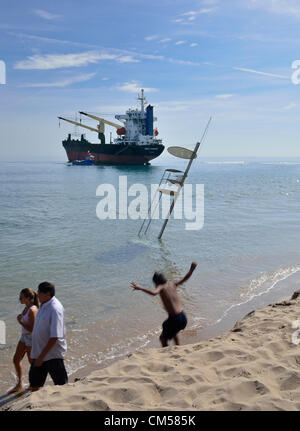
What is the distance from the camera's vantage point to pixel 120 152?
7400 centimetres

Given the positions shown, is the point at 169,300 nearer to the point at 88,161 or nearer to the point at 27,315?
the point at 27,315

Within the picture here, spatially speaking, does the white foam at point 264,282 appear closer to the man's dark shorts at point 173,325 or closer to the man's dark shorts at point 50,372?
the man's dark shorts at point 173,325

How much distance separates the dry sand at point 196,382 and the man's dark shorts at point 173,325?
0.74 feet

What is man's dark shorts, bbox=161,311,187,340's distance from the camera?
4832mm

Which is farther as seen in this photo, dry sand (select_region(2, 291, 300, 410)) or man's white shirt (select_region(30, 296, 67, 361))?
man's white shirt (select_region(30, 296, 67, 361))

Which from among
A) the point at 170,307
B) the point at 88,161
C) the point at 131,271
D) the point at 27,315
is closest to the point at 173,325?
the point at 170,307

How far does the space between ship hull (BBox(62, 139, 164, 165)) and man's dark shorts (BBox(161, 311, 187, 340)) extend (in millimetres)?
68240

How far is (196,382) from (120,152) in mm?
72200

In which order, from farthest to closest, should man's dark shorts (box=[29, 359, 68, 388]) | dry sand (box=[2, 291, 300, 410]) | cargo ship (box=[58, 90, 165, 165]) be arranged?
cargo ship (box=[58, 90, 165, 165]) → man's dark shorts (box=[29, 359, 68, 388]) → dry sand (box=[2, 291, 300, 410])

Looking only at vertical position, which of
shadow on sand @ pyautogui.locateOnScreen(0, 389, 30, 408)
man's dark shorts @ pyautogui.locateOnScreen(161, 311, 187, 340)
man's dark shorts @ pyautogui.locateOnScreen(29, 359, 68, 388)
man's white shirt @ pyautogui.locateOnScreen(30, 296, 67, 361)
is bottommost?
shadow on sand @ pyautogui.locateOnScreen(0, 389, 30, 408)

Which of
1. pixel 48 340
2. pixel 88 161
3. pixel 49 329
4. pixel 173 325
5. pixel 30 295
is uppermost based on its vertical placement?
pixel 88 161

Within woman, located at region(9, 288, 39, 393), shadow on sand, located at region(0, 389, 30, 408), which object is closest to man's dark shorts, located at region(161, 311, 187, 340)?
woman, located at region(9, 288, 39, 393)

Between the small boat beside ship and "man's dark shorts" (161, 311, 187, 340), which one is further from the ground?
the small boat beside ship

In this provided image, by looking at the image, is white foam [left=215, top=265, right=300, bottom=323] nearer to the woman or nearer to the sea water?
the sea water
